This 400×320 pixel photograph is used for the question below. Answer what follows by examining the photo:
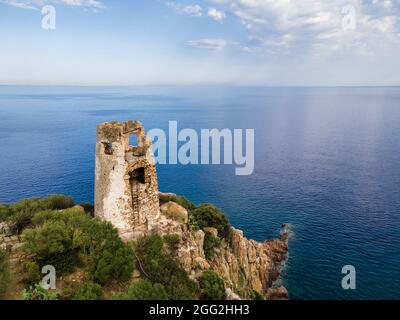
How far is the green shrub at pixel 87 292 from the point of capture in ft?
52.5

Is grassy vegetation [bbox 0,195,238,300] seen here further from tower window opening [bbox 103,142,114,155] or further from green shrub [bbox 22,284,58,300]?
tower window opening [bbox 103,142,114,155]

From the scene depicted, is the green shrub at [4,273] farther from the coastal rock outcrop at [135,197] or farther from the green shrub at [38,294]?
the coastal rock outcrop at [135,197]

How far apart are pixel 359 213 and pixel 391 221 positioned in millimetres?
5195

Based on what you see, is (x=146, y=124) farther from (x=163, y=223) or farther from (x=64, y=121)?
(x=163, y=223)

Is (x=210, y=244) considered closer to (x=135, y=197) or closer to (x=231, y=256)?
(x=231, y=256)

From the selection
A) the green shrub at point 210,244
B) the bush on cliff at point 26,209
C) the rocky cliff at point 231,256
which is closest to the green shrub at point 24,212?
the bush on cliff at point 26,209

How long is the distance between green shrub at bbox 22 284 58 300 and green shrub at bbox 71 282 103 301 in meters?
1.05

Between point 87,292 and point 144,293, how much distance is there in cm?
289

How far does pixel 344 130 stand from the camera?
129000 millimetres

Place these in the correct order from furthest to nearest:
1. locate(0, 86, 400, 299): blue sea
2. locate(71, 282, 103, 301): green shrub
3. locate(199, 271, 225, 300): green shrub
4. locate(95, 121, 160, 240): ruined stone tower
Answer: locate(0, 86, 400, 299): blue sea
locate(95, 121, 160, 240): ruined stone tower
locate(199, 271, 225, 300): green shrub
locate(71, 282, 103, 301): green shrub

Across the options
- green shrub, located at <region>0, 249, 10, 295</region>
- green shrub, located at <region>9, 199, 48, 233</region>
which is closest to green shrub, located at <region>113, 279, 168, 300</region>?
green shrub, located at <region>0, 249, 10, 295</region>

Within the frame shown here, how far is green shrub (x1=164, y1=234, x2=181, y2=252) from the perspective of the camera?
23.2 metres

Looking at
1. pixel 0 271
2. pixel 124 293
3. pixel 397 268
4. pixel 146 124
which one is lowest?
pixel 397 268
